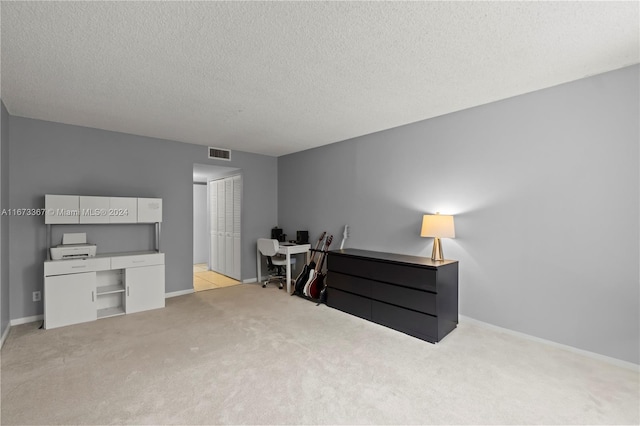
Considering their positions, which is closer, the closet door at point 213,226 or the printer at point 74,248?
the printer at point 74,248

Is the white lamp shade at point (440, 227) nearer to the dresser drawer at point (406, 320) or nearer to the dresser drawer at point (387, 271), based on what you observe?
the dresser drawer at point (387, 271)

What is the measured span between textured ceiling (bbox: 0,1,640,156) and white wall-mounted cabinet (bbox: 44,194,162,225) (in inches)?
41.7

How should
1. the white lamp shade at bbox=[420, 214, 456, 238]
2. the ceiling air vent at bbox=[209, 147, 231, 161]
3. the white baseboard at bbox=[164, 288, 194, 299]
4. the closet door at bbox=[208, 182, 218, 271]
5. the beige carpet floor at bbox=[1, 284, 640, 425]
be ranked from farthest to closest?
the closet door at bbox=[208, 182, 218, 271], the ceiling air vent at bbox=[209, 147, 231, 161], the white baseboard at bbox=[164, 288, 194, 299], the white lamp shade at bbox=[420, 214, 456, 238], the beige carpet floor at bbox=[1, 284, 640, 425]

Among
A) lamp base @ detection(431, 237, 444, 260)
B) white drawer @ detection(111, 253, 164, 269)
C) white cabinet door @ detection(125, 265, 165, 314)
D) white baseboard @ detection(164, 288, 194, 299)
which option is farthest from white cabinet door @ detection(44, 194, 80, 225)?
lamp base @ detection(431, 237, 444, 260)

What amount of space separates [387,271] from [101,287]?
153 inches

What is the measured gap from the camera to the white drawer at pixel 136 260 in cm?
402

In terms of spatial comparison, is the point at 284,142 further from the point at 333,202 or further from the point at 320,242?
the point at 320,242

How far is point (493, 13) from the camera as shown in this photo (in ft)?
6.07

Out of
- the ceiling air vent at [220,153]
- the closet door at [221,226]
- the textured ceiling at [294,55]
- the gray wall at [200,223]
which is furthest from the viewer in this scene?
the gray wall at [200,223]

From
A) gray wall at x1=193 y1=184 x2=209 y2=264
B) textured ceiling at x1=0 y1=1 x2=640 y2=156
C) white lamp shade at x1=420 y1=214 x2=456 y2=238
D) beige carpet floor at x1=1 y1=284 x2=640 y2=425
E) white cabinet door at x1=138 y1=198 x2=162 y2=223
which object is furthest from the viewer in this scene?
gray wall at x1=193 y1=184 x2=209 y2=264

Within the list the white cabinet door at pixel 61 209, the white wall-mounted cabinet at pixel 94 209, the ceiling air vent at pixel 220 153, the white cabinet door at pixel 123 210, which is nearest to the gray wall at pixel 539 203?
the ceiling air vent at pixel 220 153

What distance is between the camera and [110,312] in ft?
13.4

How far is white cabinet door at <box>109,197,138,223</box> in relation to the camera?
4129 mm

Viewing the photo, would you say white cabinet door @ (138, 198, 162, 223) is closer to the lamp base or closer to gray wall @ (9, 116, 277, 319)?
gray wall @ (9, 116, 277, 319)
